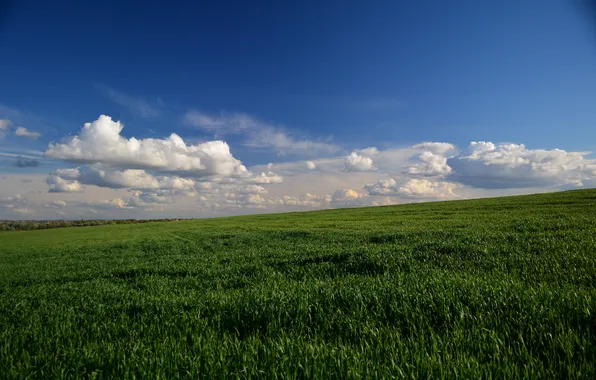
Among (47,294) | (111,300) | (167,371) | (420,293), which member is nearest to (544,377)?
(420,293)

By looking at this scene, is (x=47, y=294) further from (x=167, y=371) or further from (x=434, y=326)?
(x=434, y=326)

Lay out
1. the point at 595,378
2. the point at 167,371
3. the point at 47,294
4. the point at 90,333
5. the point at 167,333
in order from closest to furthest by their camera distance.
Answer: the point at 595,378
the point at 167,371
the point at 167,333
the point at 90,333
the point at 47,294

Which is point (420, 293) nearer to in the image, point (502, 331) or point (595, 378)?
point (502, 331)

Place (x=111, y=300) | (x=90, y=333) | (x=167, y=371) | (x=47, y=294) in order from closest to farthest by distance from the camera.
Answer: (x=167, y=371), (x=90, y=333), (x=111, y=300), (x=47, y=294)

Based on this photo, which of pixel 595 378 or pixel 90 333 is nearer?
pixel 595 378

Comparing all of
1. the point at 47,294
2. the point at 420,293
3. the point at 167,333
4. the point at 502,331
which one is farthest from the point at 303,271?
the point at 47,294

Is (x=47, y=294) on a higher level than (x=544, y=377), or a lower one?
lower

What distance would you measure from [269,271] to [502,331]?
734cm

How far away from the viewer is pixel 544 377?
2.89m

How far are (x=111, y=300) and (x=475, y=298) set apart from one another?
8011 millimetres

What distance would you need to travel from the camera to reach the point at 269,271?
1030 centimetres

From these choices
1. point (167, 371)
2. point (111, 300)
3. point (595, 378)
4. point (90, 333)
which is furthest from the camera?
point (111, 300)

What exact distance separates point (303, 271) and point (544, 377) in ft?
24.8

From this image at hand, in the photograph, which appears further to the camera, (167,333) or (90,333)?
(90,333)
